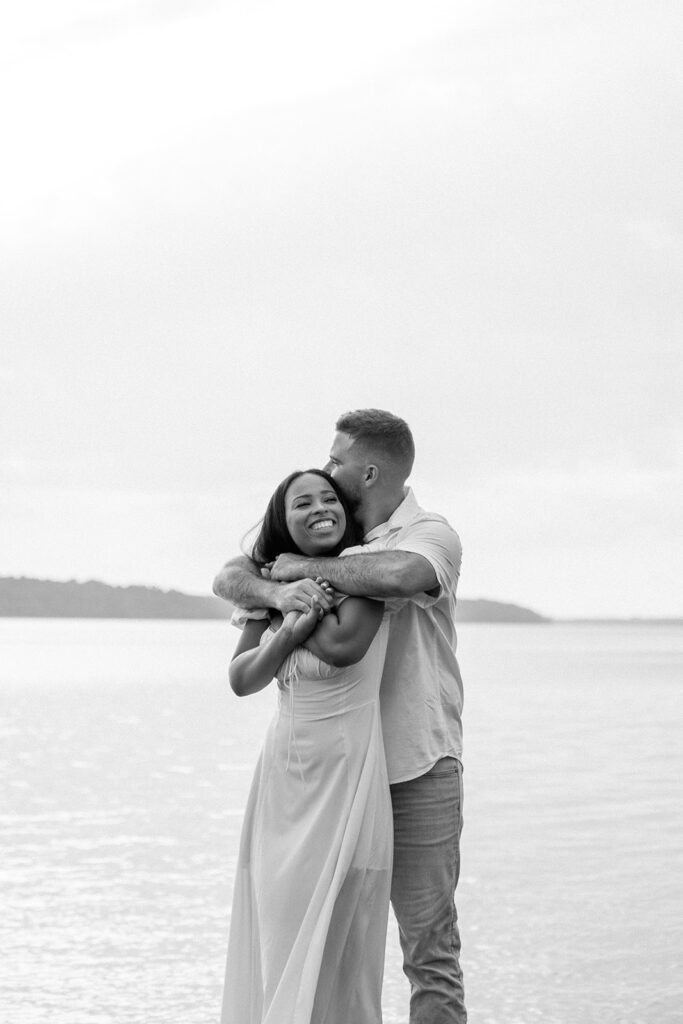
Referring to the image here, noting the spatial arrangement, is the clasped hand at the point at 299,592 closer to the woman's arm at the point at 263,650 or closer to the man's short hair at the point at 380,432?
the woman's arm at the point at 263,650

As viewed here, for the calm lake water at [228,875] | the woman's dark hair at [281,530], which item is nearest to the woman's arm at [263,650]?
the woman's dark hair at [281,530]

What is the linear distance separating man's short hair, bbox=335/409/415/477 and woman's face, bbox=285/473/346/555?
0.77 ft

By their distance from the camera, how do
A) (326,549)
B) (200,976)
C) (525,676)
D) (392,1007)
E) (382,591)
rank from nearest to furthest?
(382,591) → (326,549) → (392,1007) → (200,976) → (525,676)

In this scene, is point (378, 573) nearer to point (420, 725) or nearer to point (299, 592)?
point (299, 592)

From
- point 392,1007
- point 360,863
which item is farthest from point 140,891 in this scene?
point 360,863

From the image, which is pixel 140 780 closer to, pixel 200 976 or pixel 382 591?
pixel 200 976

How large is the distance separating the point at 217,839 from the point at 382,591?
19.2 feet

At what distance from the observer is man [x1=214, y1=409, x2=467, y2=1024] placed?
11.4 feet

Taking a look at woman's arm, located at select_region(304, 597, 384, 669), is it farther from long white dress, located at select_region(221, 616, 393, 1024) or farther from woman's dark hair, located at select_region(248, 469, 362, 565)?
woman's dark hair, located at select_region(248, 469, 362, 565)

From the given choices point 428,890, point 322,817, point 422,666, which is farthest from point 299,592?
point 428,890

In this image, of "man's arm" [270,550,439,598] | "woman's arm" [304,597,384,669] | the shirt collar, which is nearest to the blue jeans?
"woman's arm" [304,597,384,669]

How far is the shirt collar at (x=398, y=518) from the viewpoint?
3713 millimetres

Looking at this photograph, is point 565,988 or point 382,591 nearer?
point 382,591

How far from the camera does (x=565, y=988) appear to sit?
17.7 feet
